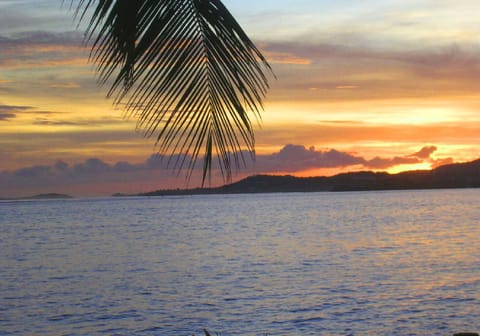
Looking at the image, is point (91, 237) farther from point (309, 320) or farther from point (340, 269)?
point (309, 320)

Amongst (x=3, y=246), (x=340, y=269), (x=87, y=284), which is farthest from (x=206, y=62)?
(x=3, y=246)

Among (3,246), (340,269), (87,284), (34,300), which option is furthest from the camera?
(3,246)

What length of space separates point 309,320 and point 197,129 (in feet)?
72.9

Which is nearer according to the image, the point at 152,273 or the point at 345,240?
the point at 152,273

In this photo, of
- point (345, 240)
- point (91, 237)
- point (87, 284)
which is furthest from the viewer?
point (91, 237)

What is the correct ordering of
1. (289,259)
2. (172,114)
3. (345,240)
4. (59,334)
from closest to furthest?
(172,114)
(59,334)
(289,259)
(345,240)

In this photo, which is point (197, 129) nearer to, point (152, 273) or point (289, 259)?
point (152, 273)

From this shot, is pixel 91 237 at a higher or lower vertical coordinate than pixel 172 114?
lower

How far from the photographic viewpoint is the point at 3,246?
68.1 metres

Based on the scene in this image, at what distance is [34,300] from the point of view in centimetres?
3067

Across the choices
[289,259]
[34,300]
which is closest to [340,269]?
[289,259]

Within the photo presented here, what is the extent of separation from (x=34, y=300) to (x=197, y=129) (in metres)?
30.1

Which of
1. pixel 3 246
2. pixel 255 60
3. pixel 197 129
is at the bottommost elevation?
pixel 3 246

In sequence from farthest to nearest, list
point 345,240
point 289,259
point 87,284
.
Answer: point 345,240 < point 289,259 < point 87,284
